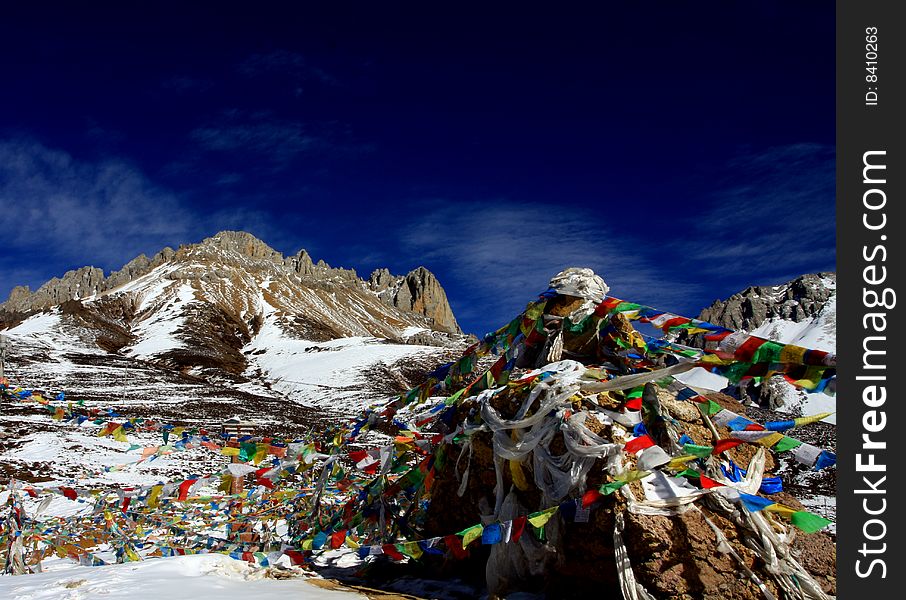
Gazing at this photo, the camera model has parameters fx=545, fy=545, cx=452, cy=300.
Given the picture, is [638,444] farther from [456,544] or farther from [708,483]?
[456,544]

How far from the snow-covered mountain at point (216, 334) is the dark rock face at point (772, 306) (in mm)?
107251

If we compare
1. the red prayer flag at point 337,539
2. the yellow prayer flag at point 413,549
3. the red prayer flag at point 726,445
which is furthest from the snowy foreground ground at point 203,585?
the red prayer flag at point 726,445

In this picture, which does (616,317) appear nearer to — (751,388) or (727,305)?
(751,388)

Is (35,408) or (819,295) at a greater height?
(819,295)

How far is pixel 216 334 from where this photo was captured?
9781cm

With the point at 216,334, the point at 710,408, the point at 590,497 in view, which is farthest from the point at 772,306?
the point at 590,497

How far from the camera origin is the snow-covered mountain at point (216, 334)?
6006 cm

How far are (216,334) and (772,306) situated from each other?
586 feet

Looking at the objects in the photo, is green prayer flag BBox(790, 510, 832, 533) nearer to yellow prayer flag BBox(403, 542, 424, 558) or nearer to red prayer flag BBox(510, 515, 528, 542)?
red prayer flag BBox(510, 515, 528, 542)

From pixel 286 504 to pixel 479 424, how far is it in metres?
5.98

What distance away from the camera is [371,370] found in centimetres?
6756

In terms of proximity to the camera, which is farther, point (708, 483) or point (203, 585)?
point (203, 585)

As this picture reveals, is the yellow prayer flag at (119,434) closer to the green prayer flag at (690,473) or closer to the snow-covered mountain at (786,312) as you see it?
the green prayer flag at (690,473)

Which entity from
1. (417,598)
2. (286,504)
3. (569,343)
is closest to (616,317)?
(569,343)
